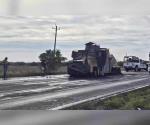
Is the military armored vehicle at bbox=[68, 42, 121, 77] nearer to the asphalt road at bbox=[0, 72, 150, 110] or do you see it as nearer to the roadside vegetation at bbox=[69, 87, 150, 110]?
the asphalt road at bbox=[0, 72, 150, 110]

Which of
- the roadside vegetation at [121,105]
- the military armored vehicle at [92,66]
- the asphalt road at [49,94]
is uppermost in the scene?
the military armored vehicle at [92,66]

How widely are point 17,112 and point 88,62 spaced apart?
24.2m

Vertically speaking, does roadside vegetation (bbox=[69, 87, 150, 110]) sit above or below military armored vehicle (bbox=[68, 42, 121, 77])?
below

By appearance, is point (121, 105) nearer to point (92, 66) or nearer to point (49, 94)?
point (49, 94)

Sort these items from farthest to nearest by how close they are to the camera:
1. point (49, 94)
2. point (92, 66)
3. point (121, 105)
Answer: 1. point (92, 66)
2. point (49, 94)
3. point (121, 105)

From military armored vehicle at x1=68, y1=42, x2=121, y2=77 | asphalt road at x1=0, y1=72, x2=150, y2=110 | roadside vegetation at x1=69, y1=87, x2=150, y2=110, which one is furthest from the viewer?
military armored vehicle at x1=68, y1=42, x2=121, y2=77

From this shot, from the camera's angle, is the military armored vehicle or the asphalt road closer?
the asphalt road

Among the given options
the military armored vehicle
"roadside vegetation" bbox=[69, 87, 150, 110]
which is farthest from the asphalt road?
the military armored vehicle

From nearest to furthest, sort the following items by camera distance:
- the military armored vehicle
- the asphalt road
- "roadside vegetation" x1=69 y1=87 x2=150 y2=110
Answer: "roadside vegetation" x1=69 y1=87 x2=150 y2=110
the asphalt road
the military armored vehicle

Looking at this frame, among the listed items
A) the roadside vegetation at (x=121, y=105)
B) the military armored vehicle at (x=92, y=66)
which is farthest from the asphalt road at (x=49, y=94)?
the military armored vehicle at (x=92, y=66)

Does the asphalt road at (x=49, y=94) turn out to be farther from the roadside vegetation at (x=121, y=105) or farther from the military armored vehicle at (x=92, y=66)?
the military armored vehicle at (x=92, y=66)

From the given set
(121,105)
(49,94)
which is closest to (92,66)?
(49,94)
